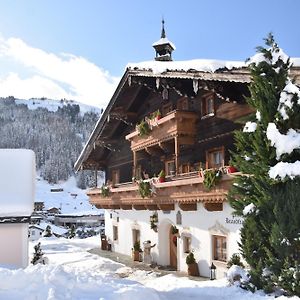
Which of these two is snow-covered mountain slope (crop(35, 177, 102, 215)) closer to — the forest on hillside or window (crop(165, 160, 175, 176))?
the forest on hillside

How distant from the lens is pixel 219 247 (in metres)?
15.0

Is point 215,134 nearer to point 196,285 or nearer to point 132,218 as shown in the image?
point 196,285

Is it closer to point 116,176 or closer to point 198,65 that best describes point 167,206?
point 198,65

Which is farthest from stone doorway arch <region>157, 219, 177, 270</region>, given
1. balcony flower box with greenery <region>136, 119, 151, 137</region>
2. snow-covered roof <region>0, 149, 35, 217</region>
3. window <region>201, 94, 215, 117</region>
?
snow-covered roof <region>0, 149, 35, 217</region>

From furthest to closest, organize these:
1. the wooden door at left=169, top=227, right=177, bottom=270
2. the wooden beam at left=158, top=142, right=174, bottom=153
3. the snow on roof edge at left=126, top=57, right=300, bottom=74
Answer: the wooden door at left=169, top=227, right=177, bottom=270 < the wooden beam at left=158, top=142, right=174, bottom=153 < the snow on roof edge at left=126, top=57, right=300, bottom=74

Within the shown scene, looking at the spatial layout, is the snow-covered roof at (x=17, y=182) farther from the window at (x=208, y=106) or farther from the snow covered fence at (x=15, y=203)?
the window at (x=208, y=106)

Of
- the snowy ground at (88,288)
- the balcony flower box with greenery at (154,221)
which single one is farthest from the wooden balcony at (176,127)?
the snowy ground at (88,288)

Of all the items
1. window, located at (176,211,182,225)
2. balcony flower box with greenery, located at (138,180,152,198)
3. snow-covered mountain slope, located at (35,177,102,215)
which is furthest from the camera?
snow-covered mountain slope, located at (35,177,102,215)

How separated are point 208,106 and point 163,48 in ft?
28.3

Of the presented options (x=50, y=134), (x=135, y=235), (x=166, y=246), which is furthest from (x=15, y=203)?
(x=50, y=134)

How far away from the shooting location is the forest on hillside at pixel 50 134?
13062cm

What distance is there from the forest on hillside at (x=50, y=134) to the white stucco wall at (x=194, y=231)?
9407 centimetres

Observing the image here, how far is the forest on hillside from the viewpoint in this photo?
131 metres

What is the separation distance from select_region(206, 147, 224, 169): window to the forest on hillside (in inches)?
3922
